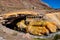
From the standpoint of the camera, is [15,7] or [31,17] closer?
[31,17]

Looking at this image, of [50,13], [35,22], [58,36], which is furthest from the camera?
[50,13]

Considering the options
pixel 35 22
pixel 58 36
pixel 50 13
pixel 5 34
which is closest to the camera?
pixel 5 34

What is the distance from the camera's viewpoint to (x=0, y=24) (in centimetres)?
3694

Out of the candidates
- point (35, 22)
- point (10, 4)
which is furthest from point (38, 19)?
point (10, 4)

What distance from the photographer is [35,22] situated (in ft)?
126

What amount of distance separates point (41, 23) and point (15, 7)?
24.4 feet

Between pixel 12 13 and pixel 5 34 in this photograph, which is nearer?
pixel 5 34

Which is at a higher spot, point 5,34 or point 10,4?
point 10,4

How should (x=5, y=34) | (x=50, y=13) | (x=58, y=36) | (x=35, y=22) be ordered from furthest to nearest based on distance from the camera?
(x=50, y=13), (x=35, y=22), (x=58, y=36), (x=5, y=34)

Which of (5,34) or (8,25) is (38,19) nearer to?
(8,25)

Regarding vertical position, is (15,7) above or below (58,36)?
above

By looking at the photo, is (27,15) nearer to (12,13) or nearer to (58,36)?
(12,13)

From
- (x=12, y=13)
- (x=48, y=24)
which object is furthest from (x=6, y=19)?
(x=48, y=24)

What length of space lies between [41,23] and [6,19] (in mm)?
5189
